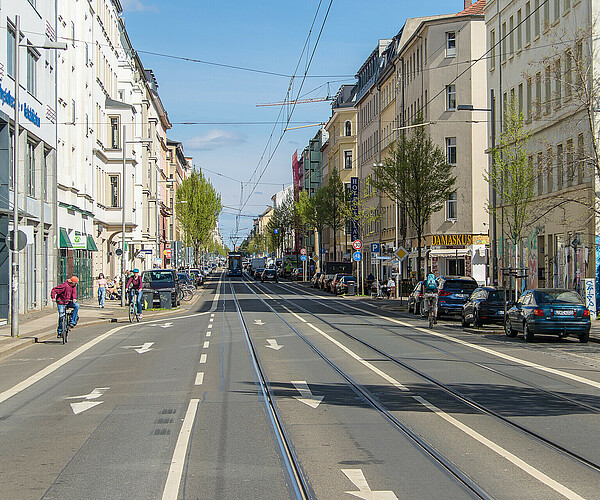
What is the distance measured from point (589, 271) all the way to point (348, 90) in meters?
84.7

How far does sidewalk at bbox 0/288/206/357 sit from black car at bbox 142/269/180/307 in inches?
37.1

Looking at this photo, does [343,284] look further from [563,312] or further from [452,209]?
[563,312]

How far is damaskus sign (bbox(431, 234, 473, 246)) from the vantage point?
6384cm

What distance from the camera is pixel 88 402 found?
1293cm

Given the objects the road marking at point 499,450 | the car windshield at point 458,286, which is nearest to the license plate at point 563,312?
the road marking at point 499,450

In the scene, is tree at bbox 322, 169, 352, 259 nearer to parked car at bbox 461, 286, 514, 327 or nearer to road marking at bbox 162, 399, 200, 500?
parked car at bbox 461, 286, 514, 327

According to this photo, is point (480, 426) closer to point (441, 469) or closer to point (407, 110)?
point (441, 469)

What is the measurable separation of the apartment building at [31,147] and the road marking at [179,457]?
18.5 metres

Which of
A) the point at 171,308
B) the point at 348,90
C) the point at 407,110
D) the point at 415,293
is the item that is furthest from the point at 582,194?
the point at 348,90

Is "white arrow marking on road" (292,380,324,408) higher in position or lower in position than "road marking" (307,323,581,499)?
lower

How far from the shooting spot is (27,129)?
33250mm

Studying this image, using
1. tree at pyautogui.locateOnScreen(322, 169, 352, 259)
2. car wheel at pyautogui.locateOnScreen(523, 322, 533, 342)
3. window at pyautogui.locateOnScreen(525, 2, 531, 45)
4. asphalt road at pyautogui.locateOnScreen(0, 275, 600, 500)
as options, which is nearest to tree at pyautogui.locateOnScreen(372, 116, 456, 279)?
window at pyautogui.locateOnScreen(525, 2, 531, 45)

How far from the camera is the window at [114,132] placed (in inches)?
2254

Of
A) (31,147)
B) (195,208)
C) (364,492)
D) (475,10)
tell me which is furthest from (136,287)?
(195,208)
